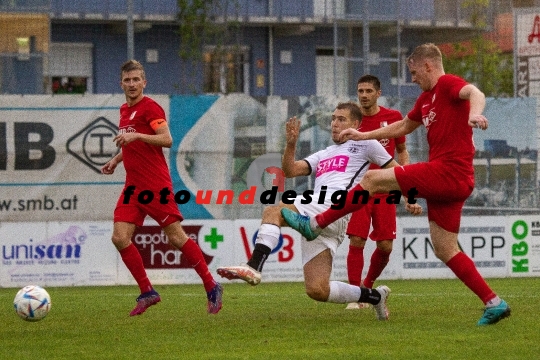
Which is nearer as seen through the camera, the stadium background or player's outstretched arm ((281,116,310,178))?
player's outstretched arm ((281,116,310,178))

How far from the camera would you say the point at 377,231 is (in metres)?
11.7

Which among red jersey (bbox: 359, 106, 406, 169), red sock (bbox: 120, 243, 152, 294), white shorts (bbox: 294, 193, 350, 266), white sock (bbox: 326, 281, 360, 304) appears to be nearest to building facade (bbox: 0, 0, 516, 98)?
red jersey (bbox: 359, 106, 406, 169)

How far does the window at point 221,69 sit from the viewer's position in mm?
27625

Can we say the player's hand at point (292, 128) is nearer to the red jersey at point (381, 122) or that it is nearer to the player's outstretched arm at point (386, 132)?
the player's outstretched arm at point (386, 132)

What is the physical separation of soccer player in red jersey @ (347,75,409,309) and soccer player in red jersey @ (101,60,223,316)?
4.93ft

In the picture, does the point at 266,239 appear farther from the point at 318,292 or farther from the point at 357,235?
the point at 357,235

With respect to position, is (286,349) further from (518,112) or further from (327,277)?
(518,112)

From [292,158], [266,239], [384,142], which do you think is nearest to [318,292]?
[266,239]

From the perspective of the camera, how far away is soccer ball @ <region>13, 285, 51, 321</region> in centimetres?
987

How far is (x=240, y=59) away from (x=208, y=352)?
76.3 feet

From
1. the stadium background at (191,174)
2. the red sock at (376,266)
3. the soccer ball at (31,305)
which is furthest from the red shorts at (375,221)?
the stadium background at (191,174)

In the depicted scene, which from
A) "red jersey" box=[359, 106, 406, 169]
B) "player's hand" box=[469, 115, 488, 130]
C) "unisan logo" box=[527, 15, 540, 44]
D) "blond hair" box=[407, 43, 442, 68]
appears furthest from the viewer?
"unisan logo" box=[527, 15, 540, 44]

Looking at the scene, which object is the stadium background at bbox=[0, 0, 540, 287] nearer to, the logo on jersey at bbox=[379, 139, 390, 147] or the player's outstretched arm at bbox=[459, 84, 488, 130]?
the logo on jersey at bbox=[379, 139, 390, 147]

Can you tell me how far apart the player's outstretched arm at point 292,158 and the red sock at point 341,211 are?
70 cm
